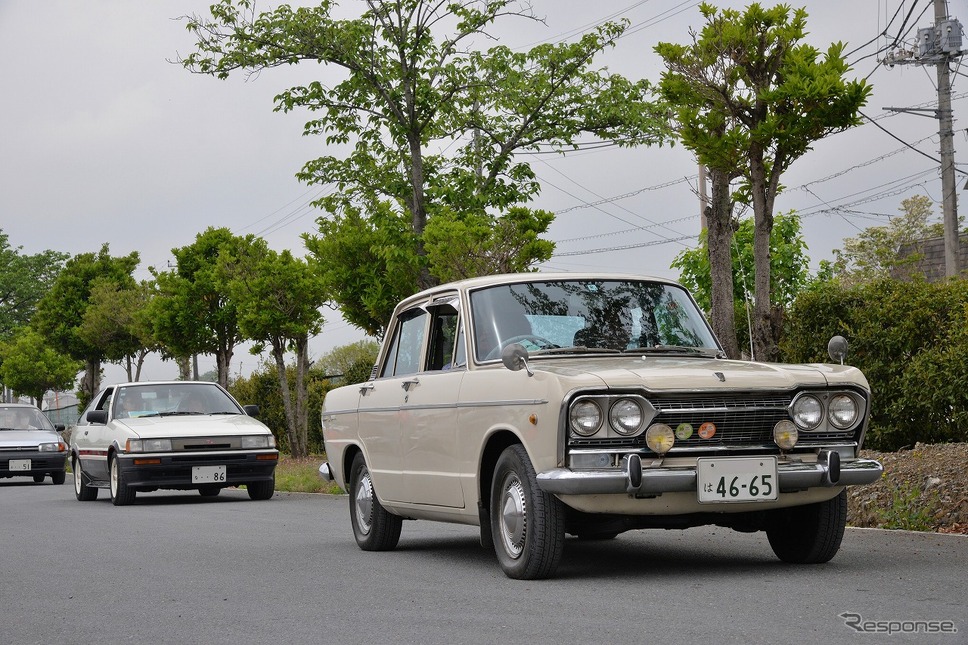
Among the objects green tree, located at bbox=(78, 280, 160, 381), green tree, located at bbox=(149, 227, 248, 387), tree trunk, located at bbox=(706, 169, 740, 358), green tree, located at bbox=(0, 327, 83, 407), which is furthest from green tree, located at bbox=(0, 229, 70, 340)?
tree trunk, located at bbox=(706, 169, 740, 358)

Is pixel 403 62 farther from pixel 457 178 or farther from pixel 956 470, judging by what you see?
pixel 956 470

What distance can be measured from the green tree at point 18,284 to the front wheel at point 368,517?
7480 cm

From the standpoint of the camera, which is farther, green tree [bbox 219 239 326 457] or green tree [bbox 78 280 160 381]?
green tree [bbox 78 280 160 381]

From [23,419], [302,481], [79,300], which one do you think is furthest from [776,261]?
[79,300]

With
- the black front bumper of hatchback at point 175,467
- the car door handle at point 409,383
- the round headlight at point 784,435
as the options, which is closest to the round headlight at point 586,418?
the round headlight at point 784,435

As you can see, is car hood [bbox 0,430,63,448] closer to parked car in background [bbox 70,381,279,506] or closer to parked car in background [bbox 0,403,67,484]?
parked car in background [bbox 0,403,67,484]

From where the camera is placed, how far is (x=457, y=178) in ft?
72.0

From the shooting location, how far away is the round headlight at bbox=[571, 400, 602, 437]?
6.94 m

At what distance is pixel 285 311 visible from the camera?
84.6 feet

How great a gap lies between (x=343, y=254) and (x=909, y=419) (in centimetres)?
1097

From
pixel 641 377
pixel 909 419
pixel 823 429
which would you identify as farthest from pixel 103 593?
pixel 909 419

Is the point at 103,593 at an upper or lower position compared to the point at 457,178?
lower

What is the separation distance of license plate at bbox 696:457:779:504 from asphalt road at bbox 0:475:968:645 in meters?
0.47

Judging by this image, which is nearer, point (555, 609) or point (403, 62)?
point (555, 609)
